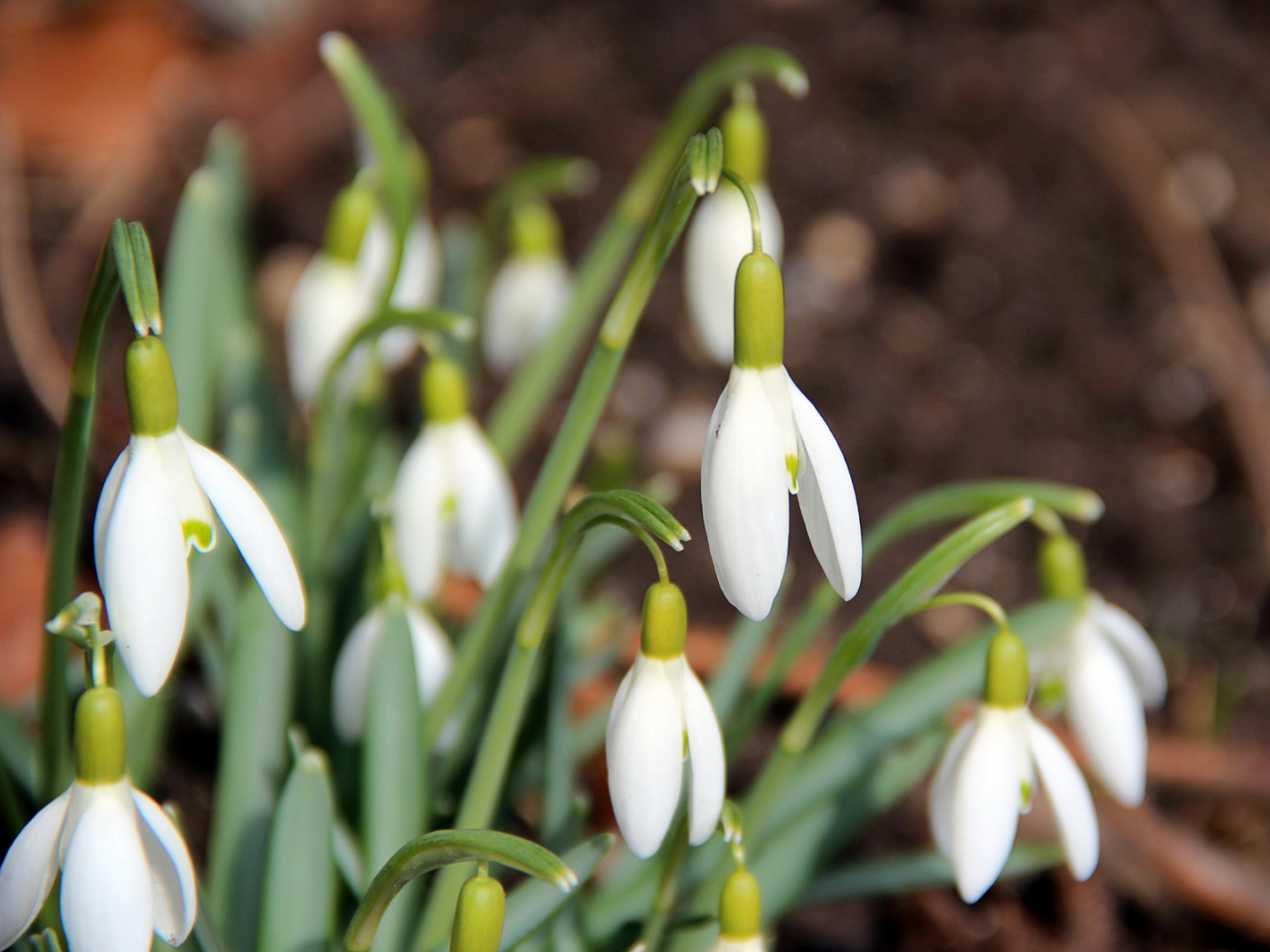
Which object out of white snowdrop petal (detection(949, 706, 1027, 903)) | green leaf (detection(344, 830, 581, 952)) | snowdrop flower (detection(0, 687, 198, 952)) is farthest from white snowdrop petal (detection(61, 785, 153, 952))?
white snowdrop petal (detection(949, 706, 1027, 903))

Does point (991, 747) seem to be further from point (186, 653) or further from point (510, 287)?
point (186, 653)

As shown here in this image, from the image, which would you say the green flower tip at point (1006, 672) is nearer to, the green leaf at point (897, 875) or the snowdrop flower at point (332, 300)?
the green leaf at point (897, 875)

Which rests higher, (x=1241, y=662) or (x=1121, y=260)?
(x=1121, y=260)

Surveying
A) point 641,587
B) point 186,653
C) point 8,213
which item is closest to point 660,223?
point 186,653

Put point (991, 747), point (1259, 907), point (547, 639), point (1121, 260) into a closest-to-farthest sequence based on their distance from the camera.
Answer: point (991, 747), point (547, 639), point (1259, 907), point (1121, 260)

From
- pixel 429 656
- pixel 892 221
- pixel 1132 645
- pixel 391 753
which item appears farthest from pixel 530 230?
pixel 892 221

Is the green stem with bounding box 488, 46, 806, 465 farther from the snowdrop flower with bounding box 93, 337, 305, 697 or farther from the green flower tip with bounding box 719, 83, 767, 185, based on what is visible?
the snowdrop flower with bounding box 93, 337, 305, 697
